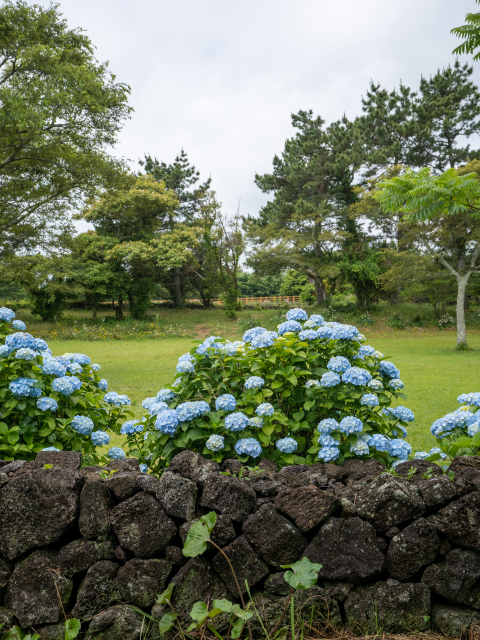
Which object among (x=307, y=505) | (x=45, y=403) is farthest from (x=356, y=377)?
(x=45, y=403)

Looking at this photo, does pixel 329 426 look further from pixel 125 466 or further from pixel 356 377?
pixel 125 466

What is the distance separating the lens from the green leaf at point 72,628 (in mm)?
1483

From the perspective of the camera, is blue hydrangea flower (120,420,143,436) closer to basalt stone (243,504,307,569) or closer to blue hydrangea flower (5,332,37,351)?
blue hydrangea flower (5,332,37,351)

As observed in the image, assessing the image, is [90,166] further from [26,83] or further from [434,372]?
[434,372]

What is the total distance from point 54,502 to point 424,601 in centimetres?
150

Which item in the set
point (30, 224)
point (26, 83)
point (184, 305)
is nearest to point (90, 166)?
point (26, 83)

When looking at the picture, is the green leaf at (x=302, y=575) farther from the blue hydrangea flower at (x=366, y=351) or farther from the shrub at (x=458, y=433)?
the blue hydrangea flower at (x=366, y=351)

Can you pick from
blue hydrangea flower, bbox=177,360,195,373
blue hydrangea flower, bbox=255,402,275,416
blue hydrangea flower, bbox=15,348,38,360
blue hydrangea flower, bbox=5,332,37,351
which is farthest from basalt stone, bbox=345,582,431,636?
blue hydrangea flower, bbox=5,332,37,351

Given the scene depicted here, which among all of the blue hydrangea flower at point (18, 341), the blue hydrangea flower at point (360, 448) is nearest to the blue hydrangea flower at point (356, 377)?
the blue hydrangea flower at point (360, 448)

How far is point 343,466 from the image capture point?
2.09m

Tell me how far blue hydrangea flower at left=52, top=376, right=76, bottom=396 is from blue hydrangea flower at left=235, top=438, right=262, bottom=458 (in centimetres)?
105

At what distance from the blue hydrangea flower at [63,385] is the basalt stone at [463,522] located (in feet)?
6.42

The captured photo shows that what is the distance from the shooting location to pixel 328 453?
2.04 meters

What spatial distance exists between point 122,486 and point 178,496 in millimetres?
237
